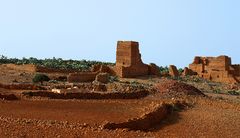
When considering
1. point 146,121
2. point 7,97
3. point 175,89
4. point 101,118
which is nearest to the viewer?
point 101,118

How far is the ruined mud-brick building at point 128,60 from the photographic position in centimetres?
4494

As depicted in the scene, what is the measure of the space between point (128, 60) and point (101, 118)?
28682mm

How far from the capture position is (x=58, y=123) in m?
15.3

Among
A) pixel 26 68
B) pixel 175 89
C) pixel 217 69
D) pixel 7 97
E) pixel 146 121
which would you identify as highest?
pixel 217 69

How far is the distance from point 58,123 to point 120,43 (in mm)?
31219

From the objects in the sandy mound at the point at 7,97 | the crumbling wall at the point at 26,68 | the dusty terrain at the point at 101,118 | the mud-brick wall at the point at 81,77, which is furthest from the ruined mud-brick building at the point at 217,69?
the sandy mound at the point at 7,97

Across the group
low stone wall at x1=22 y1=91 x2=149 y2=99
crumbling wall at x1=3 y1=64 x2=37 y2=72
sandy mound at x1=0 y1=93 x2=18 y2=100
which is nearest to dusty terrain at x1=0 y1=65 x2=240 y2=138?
sandy mound at x1=0 y1=93 x2=18 y2=100

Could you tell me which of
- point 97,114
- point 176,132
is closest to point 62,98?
point 97,114

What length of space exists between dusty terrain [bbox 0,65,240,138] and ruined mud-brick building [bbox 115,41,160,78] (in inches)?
724

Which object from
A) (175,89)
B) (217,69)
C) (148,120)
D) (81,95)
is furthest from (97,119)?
(217,69)

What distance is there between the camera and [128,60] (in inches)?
1811

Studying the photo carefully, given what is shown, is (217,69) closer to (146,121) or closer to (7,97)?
(7,97)

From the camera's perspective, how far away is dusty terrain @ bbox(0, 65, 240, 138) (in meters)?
14.6

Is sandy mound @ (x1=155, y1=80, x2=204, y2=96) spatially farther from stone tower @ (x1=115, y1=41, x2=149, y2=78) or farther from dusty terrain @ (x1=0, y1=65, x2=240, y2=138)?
stone tower @ (x1=115, y1=41, x2=149, y2=78)
